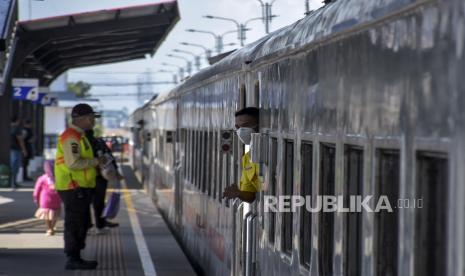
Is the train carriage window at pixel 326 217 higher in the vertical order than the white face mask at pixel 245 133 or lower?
lower

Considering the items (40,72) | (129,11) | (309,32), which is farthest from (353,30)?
(40,72)

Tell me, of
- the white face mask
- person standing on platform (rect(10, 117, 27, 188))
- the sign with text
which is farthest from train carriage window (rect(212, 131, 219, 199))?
person standing on platform (rect(10, 117, 27, 188))

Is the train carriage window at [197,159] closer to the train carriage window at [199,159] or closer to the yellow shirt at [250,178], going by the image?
the train carriage window at [199,159]

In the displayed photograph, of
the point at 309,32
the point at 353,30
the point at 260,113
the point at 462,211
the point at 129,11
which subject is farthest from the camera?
the point at 129,11

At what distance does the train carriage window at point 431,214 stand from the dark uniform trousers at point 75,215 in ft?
28.0

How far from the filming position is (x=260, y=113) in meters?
8.00

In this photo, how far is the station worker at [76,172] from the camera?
12.3 m

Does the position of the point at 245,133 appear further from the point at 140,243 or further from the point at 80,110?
the point at 140,243

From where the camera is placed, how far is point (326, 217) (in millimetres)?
5723

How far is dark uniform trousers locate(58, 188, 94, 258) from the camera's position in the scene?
12391 mm

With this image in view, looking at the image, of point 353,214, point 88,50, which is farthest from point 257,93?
point 88,50

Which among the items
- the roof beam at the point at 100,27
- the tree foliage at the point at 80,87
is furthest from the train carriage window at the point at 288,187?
the tree foliage at the point at 80,87

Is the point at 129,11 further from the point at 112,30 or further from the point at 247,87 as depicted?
the point at 247,87

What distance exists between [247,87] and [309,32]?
7.85 ft
